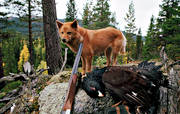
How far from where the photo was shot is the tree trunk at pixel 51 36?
3492 mm

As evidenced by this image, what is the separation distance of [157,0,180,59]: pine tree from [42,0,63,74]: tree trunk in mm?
7497

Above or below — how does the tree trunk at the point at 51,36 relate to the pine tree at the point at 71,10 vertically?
below

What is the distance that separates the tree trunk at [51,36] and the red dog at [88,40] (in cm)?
165

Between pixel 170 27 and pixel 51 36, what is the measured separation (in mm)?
13593

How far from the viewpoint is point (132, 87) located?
4.50 feet

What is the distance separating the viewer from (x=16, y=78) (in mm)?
1608

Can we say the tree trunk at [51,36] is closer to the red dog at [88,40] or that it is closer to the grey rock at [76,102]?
the red dog at [88,40]

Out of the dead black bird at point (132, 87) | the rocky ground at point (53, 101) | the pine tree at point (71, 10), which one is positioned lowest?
the rocky ground at point (53, 101)

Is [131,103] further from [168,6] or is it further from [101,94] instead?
[168,6]

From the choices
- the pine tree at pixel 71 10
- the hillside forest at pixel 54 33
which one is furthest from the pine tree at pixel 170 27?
the pine tree at pixel 71 10

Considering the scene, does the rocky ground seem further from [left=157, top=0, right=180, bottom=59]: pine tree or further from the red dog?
[left=157, top=0, right=180, bottom=59]: pine tree

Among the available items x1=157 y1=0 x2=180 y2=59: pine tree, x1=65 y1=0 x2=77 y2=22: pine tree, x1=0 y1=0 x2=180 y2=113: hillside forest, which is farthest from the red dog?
x1=65 y1=0 x2=77 y2=22: pine tree

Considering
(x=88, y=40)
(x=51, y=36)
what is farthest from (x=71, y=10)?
(x=88, y=40)

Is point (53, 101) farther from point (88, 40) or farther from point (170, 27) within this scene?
point (170, 27)
